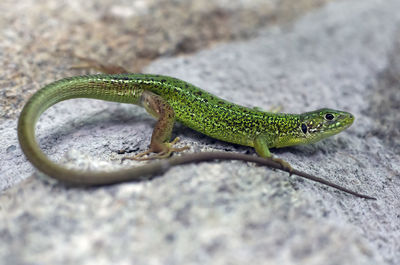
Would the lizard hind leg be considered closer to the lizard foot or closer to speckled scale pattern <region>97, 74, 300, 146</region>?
the lizard foot

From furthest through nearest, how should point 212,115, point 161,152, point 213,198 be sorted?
point 212,115
point 161,152
point 213,198

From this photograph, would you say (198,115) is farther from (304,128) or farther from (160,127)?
(304,128)

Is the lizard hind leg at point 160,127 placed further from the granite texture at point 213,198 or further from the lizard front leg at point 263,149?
the lizard front leg at point 263,149

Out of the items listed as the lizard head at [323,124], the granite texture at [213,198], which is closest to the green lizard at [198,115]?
the lizard head at [323,124]

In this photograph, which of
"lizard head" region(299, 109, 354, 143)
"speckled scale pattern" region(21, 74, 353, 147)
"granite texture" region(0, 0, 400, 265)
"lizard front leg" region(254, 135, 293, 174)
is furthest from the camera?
"lizard head" region(299, 109, 354, 143)

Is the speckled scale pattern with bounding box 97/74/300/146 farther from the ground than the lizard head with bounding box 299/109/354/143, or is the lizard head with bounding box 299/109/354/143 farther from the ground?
the speckled scale pattern with bounding box 97/74/300/146

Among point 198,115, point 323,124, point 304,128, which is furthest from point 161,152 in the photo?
point 323,124

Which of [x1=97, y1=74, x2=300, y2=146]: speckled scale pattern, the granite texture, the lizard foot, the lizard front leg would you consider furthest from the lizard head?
the lizard foot
